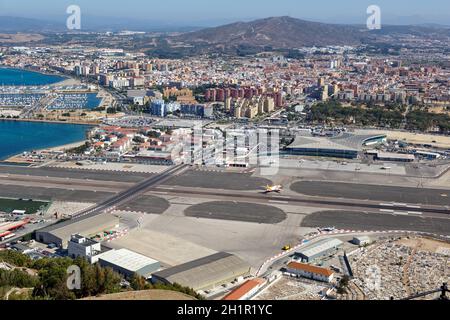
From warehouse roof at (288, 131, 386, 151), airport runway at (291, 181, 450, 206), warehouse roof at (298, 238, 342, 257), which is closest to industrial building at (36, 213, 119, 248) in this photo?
warehouse roof at (298, 238, 342, 257)

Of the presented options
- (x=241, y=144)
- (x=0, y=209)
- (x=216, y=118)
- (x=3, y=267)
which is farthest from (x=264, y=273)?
(x=216, y=118)

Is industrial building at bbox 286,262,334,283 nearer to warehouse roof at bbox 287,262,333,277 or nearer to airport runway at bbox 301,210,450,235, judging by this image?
warehouse roof at bbox 287,262,333,277

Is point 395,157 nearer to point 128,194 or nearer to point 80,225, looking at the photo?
point 128,194

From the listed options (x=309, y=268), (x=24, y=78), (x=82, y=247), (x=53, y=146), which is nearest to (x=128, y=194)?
(x=82, y=247)

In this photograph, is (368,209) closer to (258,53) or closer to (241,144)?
(241,144)

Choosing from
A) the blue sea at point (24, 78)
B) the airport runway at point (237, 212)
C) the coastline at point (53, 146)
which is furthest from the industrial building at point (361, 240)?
the blue sea at point (24, 78)

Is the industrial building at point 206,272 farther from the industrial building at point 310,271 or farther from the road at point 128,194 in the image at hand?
the road at point 128,194
